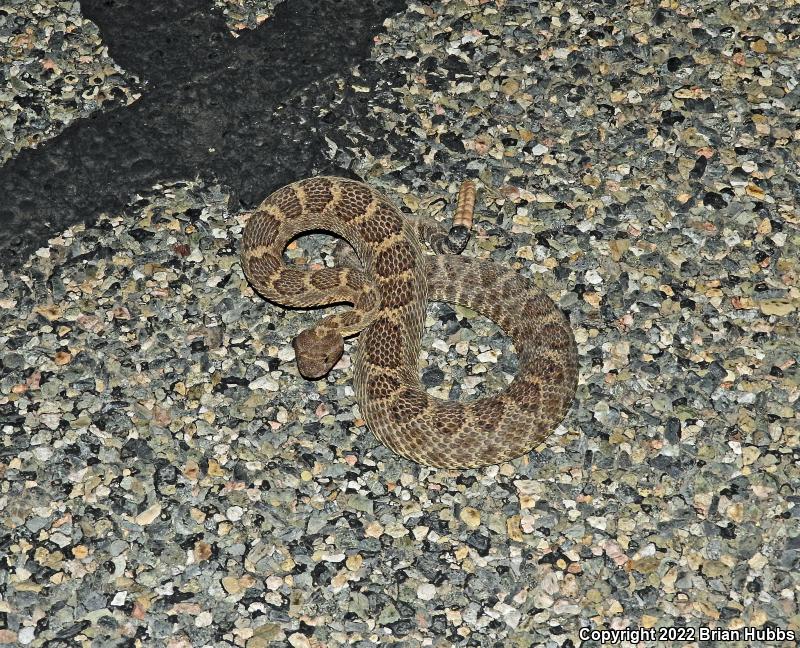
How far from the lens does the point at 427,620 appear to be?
6.91m

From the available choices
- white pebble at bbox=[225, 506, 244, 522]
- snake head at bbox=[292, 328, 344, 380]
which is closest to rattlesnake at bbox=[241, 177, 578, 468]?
snake head at bbox=[292, 328, 344, 380]

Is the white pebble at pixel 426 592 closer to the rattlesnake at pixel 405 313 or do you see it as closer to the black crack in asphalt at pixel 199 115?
the rattlesnake at pixel 405 313

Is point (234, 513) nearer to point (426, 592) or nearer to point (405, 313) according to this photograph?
point (426, 592)

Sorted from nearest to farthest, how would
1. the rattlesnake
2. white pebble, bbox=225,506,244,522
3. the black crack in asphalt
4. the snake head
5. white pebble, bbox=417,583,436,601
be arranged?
1. white pebble, bbox=417,583,436,601
2. white pebble, bbox=225,506,244,522
3. the rattlesnake
4. the snake head
5. the black crack in asphalt

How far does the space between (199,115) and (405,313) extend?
3.21 metres

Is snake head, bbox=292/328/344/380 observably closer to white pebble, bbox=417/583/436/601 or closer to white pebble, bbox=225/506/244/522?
white pebble, bbox=225/506/244/522

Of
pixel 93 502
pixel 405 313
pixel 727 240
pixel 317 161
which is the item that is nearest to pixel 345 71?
pixel 317 161

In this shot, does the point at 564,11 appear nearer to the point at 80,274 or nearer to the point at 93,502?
the point at 80,274

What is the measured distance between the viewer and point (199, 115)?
9734 millimetres

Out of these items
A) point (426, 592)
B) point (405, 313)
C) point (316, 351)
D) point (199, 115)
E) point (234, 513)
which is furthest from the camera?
point (199, 115)

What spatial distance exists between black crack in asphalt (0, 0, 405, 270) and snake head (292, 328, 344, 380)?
1784mm

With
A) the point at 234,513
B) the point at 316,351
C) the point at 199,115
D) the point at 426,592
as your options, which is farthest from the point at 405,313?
the point at 199,115

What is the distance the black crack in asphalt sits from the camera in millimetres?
9281

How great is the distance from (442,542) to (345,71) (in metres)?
5.04
